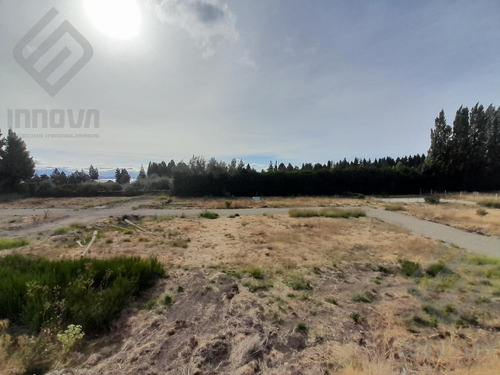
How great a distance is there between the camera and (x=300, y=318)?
3.55 metres

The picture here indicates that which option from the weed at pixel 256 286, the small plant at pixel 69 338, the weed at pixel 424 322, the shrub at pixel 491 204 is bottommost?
the weed at pixel 256 286

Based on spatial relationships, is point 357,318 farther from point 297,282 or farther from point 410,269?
point 410,269

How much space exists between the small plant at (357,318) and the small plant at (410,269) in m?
2.60

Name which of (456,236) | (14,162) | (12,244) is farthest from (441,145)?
(14,162)

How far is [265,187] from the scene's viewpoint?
31.1 metres

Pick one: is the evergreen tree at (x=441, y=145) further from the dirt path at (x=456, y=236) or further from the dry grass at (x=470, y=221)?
the dirt path at (x=456, y=236)

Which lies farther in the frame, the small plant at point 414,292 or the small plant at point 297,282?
the small plant at point 297,282

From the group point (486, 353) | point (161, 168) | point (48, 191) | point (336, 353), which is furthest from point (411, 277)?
point (161, 168)

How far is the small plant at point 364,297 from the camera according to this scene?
164 inches

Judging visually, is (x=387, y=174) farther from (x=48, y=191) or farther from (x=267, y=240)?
(x=48, y=191)

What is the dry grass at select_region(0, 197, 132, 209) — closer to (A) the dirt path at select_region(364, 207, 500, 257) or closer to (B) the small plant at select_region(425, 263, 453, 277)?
(B) the small plant at select_region(425, 263, 453, 277)

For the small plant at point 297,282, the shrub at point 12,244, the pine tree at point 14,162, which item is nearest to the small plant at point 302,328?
the small plant at point 297,282

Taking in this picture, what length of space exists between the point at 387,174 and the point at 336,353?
35.7 m

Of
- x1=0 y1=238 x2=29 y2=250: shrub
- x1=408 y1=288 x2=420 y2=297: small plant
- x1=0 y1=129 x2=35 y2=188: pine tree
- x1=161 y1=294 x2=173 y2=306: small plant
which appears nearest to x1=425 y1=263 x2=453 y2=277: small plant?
x1=408 y1=288 x2=420 y2=297: small plant
